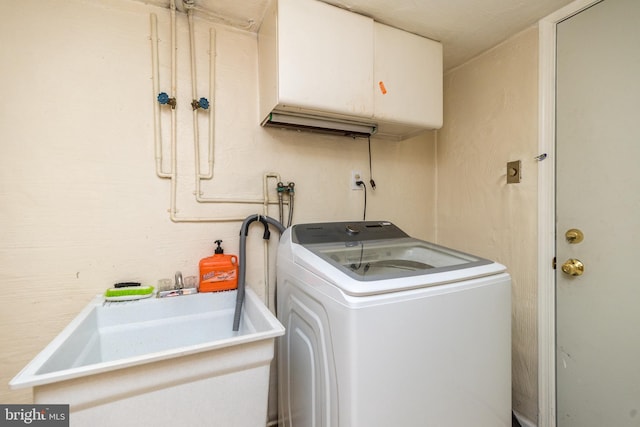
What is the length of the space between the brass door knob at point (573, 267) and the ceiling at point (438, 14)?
4.14ft

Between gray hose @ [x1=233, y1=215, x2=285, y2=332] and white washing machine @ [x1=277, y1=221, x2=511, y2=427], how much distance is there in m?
0.27

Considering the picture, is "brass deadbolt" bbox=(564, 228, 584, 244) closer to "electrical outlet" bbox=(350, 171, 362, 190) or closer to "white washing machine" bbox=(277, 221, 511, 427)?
"white washing machine" bbox=(277, 221, 511, 427)

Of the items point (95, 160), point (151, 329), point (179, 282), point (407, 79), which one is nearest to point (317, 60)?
point (407, 79)

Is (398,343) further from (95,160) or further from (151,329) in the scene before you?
(95,160)

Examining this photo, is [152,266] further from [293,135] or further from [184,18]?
[184,18]

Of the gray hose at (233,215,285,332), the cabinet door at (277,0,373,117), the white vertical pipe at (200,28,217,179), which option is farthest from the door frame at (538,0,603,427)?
the white vertical pipe at (200,28,217,179)

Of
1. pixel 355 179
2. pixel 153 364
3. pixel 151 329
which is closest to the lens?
pixel 153 364

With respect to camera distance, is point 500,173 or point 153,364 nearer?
point 153,364

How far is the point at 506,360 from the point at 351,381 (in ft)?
2.22

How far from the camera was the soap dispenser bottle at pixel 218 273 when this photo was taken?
4.49ft

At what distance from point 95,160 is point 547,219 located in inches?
88.6

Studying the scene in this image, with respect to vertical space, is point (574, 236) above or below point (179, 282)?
above

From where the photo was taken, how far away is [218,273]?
1.39 m

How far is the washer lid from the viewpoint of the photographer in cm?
113
